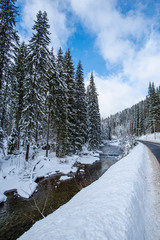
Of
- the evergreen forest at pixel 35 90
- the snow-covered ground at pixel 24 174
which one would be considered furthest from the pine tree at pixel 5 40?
the snow-covered ground at pixel 24 174

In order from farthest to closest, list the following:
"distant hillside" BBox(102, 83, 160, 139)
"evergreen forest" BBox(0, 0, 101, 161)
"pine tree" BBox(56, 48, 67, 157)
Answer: "distant hillside" BBox(102, 83, 160, 139) < "pine tree" BBox(56, 48, 67, 157) < "evergreen forest" BBox(0, 0, 101, 161)

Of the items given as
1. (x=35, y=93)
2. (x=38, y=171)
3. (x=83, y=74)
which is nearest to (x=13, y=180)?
(x=38, y=171)

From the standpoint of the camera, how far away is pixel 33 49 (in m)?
12.6

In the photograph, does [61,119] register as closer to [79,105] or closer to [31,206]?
[79,105]

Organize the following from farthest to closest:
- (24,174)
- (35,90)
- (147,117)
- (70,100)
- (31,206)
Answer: (147,117) → (70,100) → (35,90) → (24,174) → (31,206)

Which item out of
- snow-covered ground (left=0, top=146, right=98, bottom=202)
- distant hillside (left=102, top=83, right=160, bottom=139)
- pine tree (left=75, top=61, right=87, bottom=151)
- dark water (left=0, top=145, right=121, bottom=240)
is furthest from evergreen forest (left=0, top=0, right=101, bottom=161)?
distant hillside (left=102, top=83, right=160, bottom=139)

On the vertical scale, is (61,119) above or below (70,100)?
below

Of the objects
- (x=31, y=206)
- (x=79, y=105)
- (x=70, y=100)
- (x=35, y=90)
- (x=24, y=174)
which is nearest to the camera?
(x=31, y=206)

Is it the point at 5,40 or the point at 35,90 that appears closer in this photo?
the point at 5,40

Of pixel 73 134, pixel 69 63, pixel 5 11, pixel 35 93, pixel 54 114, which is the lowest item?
pixel 73 134

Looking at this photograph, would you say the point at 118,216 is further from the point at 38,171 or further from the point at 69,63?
the point at 69,63

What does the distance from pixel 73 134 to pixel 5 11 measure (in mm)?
15818

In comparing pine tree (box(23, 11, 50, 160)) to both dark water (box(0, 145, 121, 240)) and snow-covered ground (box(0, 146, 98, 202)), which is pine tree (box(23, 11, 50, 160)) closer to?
snow-covered ground (box(0, 146, 98, 202))

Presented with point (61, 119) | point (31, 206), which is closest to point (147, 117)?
point (61, 119)
